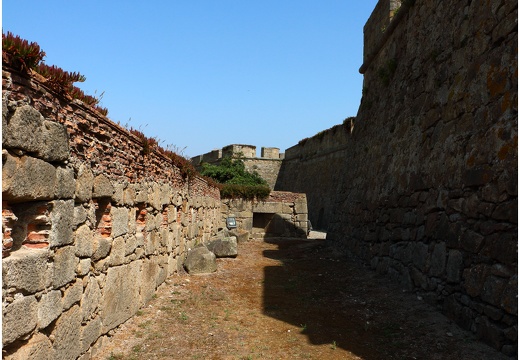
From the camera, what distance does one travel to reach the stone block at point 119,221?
5281mm

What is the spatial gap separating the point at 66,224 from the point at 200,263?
5.86 m

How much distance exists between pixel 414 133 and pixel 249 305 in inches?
174

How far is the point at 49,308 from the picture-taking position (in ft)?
12.0

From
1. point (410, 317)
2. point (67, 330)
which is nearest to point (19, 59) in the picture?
point (67, 330)

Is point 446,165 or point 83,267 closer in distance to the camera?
point 83,267

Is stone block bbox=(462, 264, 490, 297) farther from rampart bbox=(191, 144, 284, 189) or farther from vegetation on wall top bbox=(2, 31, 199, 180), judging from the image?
rampart bbox=(191, 144, 284, 189)

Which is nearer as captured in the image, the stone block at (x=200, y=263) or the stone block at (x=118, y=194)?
the stone block at (x=118, y=194)

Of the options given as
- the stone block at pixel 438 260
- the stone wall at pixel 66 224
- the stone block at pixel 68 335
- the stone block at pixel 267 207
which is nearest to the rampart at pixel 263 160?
the stone block at pixel 267 207

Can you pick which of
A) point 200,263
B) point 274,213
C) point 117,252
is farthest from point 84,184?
point 274,213

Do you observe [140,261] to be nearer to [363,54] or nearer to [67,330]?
[67,330]

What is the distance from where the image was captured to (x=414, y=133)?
8.25 m

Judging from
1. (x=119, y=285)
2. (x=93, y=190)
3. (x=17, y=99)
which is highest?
(x=17, y=99)

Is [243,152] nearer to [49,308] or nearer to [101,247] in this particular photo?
[101,247]

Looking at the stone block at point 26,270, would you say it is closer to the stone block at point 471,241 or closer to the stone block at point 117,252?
the stone block at point 117,252
